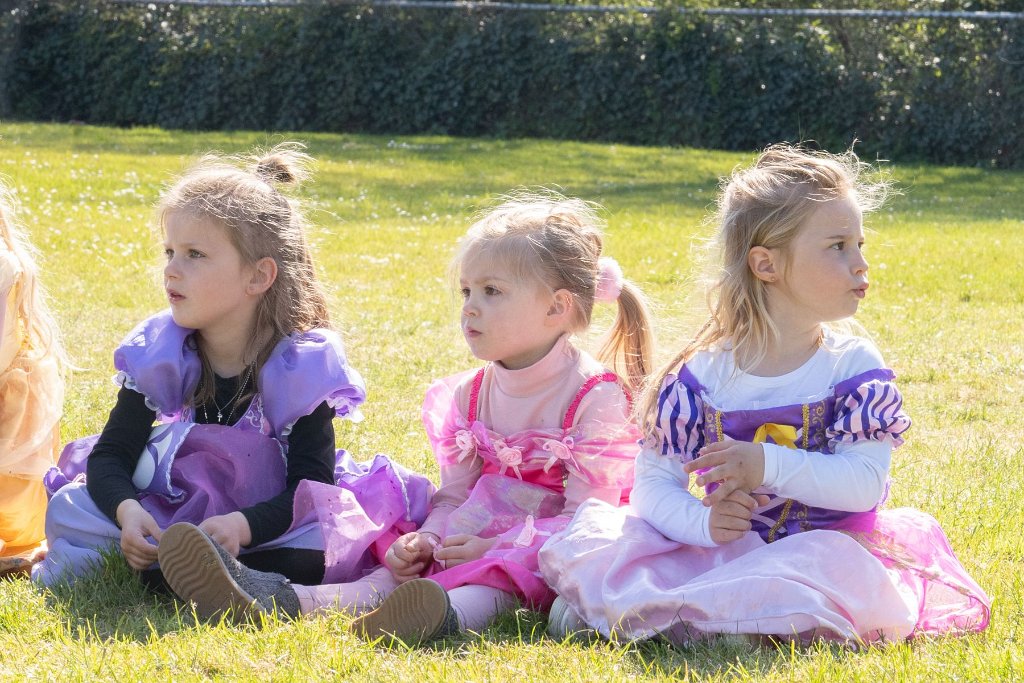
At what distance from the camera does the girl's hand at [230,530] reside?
11.0ft

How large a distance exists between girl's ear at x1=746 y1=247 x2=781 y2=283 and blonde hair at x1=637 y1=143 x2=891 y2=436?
0.06 ft

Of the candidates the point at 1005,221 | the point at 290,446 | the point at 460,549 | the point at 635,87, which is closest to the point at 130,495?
the point at 290,446

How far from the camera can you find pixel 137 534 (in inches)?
131

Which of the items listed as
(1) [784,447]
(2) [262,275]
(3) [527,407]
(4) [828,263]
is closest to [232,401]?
(2) [262,275]

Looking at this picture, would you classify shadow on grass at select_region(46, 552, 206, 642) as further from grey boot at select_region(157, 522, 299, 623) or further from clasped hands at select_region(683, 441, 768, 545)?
clasped hands at select_region(683, 441, 768, 545)

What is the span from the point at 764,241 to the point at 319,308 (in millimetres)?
1441

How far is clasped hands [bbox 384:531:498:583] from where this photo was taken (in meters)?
3.48

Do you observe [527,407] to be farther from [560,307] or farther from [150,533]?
[150,533]

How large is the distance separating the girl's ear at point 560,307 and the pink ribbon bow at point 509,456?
385 mm

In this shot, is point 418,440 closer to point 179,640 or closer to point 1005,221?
point 179,640

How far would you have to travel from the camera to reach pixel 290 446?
3680 mm

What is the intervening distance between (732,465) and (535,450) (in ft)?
2.71

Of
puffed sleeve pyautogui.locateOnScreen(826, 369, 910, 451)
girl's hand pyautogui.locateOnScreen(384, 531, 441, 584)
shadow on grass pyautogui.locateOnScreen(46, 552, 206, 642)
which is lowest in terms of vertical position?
shadow on grass pyautogui.locateOnScreen(46, 552, 206, 642)

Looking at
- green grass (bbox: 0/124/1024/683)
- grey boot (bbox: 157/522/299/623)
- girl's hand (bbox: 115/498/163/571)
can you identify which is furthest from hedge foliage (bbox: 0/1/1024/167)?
grey boot (bbox: 157/522/299/623)
